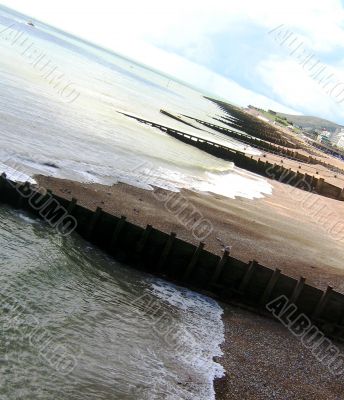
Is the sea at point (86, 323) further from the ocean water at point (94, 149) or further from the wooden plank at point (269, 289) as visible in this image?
the wooden plank at point (269, 289)

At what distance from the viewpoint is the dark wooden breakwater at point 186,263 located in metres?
17.3

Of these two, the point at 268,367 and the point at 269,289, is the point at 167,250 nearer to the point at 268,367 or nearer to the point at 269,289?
the point at 269,289

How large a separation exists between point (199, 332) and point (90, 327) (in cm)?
334

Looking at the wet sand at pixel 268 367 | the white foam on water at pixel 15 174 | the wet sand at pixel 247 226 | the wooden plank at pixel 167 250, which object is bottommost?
the wet sand at pixel 268 367

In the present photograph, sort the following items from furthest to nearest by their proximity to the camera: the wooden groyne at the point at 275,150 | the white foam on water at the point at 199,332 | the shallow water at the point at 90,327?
the wooden groyne at the point at 275,150 < the white foam on water at the point at 199,332 < the shallow water at the point at 90,327

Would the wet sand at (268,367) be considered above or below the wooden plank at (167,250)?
below

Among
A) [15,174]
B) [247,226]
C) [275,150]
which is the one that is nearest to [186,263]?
[247,226]

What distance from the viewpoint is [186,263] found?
17.7m

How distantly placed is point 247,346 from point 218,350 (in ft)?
3.47

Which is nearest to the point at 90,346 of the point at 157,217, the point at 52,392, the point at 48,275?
the point at 52,392

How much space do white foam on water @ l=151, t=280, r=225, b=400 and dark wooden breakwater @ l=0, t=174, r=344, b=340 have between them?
2.78 ft

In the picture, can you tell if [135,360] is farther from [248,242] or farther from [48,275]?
[248,242]

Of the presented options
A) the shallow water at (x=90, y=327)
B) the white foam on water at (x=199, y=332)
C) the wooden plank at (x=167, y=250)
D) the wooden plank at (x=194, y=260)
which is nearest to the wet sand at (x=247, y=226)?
the wooden plank at (x=194, y=260)

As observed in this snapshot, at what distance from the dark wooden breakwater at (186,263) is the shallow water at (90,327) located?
670 millimetres
